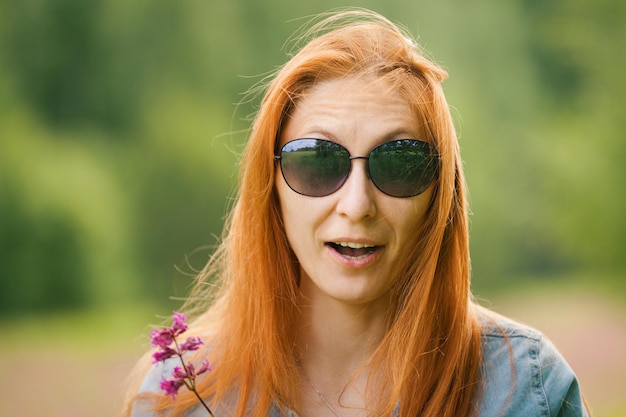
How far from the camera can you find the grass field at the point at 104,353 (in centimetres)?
778

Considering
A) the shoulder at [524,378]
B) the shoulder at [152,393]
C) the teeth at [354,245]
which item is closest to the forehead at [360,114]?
the teeth at [354,245]

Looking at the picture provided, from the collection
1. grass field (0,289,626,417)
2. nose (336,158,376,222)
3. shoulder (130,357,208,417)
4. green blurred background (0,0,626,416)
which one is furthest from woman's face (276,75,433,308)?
green blurred background (0,0,626,416)

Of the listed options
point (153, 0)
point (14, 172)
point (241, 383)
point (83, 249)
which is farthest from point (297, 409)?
point (153, 0)

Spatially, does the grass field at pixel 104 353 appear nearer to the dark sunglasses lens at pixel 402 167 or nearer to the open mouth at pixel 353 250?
the open mouth at pixel 353 250

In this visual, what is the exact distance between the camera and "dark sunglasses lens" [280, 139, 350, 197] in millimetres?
2008

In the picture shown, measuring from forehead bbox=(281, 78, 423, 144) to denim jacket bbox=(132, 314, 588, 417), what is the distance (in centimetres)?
65

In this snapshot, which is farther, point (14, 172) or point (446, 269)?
point (14, 172)

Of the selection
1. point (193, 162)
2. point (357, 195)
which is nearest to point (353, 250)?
point (357, 195)

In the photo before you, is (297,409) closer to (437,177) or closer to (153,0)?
(437,177)

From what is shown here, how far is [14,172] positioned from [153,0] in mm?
2794

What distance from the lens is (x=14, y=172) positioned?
30.5ft

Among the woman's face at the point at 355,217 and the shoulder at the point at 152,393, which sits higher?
the woman's face at the point at 355,217

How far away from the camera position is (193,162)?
9.72 m

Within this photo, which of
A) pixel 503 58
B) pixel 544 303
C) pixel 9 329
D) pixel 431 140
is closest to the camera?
pixel 431 140
